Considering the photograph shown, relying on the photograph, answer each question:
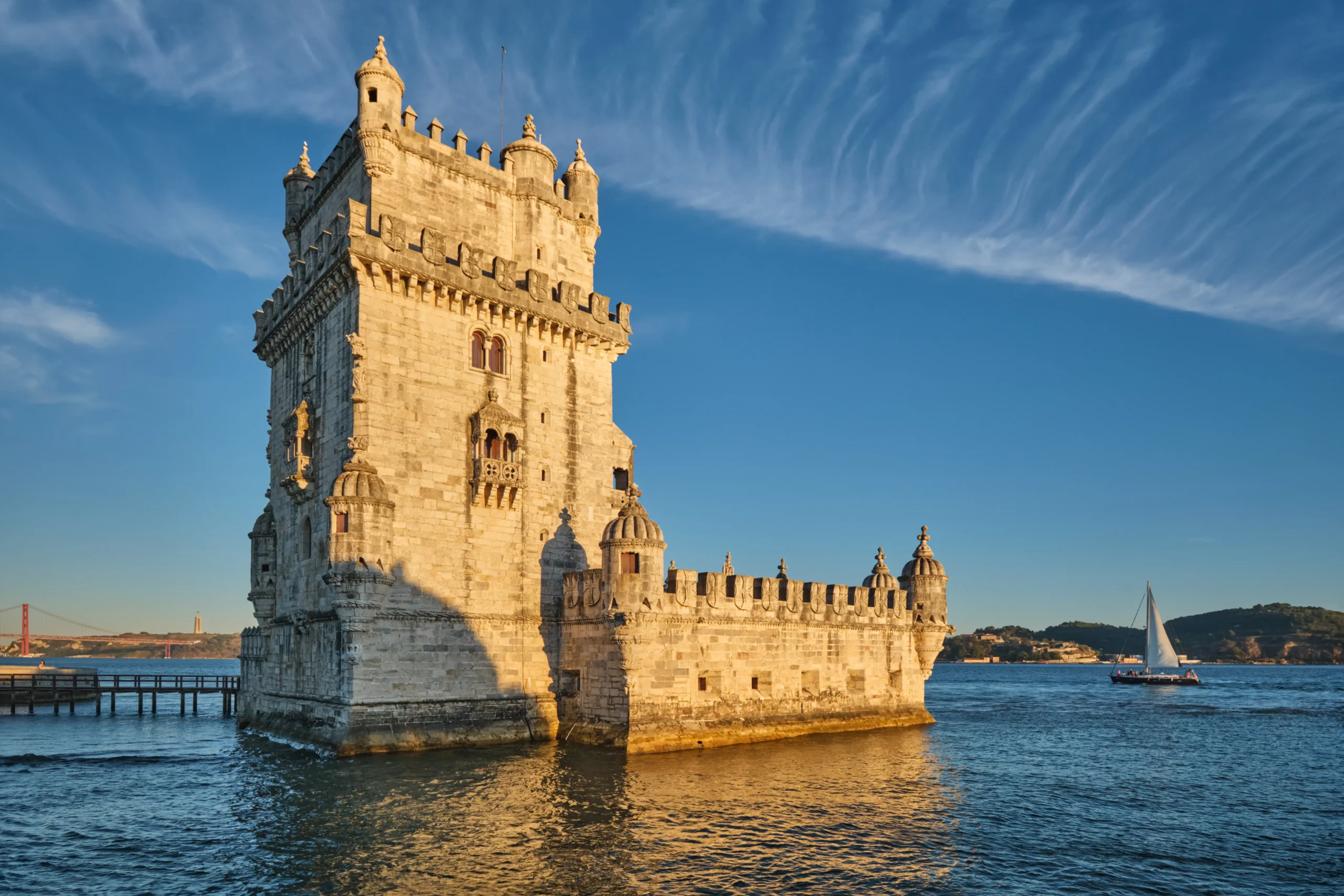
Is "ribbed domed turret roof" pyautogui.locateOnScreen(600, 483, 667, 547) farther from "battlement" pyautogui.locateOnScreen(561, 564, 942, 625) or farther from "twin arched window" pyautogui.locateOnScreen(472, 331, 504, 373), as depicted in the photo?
"twin arched window" pyautogui.locateOnScreen(472, 331, 504, 373)

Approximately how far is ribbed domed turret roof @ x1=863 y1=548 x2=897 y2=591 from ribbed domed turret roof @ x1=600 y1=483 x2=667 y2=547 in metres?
15.5

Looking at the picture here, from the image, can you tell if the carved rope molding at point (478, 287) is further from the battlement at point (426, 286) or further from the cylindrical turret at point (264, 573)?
the cylindrical turret at point (264, 573)

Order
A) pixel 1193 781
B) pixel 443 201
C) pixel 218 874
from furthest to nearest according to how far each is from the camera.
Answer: pixel 443 201 < pixel 1193 781 < pixel 218 874

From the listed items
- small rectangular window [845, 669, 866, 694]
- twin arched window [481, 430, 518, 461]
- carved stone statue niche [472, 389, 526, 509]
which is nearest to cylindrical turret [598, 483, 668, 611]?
carved stone statue niche [472, 389, 526, 509]

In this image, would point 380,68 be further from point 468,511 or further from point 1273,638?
point 1273,638

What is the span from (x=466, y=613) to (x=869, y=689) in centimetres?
1964

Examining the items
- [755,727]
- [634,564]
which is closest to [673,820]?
[634,564]

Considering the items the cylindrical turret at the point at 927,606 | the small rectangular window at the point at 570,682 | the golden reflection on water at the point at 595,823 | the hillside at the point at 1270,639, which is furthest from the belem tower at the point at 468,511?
the hillside at the point at 1270,639

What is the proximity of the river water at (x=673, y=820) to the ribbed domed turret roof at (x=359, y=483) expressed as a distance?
818 centimetres

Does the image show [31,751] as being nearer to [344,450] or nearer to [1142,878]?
[344,450]

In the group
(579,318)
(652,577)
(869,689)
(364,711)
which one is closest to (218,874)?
(364,711)

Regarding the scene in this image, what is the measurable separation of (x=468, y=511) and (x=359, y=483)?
4526 mm

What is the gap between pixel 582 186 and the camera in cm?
3847

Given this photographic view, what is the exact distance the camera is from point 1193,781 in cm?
3022
